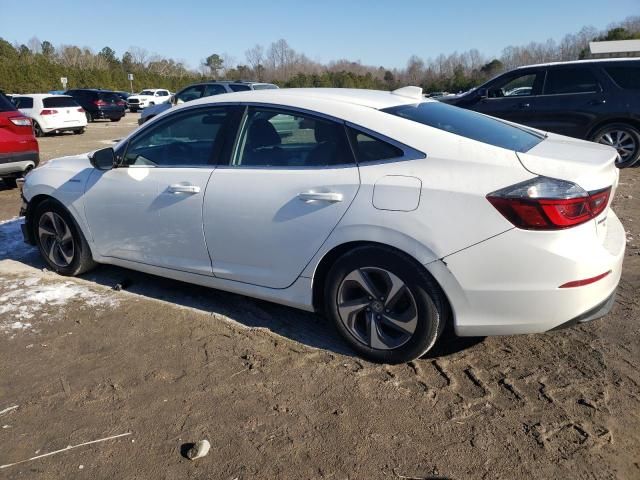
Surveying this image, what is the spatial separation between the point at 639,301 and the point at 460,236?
200 centimetres

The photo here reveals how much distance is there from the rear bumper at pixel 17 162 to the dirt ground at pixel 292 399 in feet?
15.0

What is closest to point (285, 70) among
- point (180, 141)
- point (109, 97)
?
point (109, 97)

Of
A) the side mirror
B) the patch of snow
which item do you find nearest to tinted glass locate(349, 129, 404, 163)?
the side mirror

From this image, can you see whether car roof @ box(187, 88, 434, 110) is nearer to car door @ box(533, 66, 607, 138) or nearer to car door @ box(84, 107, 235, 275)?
car door @ box(84, 107, 235, 275)

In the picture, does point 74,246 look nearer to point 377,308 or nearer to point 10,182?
point 377,308

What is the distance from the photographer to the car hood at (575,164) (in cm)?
275

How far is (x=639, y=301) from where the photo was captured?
396cm

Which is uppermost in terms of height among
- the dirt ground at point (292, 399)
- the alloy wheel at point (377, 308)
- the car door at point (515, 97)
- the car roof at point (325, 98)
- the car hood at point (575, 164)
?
the car door at point (515, 97)

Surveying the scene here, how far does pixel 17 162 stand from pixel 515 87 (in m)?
8.11

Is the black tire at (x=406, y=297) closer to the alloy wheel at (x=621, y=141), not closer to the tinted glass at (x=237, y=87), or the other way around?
the alloy wheel at (x=621, y=141)

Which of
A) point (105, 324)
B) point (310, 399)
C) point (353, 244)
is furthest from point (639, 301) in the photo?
point (105, 324)

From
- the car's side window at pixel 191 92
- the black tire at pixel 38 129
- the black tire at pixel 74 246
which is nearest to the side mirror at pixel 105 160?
the black tire at pixel 74 246

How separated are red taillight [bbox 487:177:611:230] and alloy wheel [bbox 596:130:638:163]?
7.17 m

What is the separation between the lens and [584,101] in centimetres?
895
